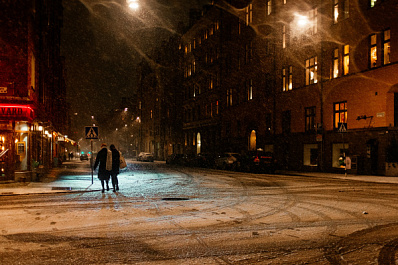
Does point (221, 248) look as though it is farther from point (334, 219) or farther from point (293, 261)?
point (334, 219)

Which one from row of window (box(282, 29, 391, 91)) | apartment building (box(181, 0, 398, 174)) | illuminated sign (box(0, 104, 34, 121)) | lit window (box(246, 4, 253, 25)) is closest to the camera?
illuminated sign (box(0, 104, 34, 121))

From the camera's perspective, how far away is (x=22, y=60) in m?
19.3

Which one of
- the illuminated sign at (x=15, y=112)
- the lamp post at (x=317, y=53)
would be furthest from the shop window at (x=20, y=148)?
the lamp post at (x=317, y=53)

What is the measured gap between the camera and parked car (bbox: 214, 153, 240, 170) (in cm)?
3519

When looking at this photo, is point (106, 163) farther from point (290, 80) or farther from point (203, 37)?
point (203, 37)

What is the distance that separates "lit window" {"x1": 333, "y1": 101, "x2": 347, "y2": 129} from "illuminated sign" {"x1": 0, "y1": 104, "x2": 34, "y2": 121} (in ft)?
71.9

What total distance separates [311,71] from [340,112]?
509cm

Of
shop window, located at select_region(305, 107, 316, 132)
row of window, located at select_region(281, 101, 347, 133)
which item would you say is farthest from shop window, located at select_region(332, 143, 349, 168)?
shop window, located at select_region(305, 107, 316, 132)

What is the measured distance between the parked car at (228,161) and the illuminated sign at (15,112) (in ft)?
63.6

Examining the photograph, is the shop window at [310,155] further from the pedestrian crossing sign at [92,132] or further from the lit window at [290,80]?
the pedestrian crossing sign at [92,132]

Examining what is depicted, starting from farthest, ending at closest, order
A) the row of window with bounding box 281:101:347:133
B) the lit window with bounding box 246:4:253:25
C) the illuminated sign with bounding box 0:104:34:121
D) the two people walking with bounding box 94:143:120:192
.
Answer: the lit window with bounding box 246:4:253:25
the row of window with bounding box 281:101:347:133
the illuminated sign with bounding box 0:104:34:121
the two people walking with bounding box 94:143:120:192

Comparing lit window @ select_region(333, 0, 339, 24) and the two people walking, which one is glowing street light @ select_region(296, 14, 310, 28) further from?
the two people walking

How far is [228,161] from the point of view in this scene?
1421 inches

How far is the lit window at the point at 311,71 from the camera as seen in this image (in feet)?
113
